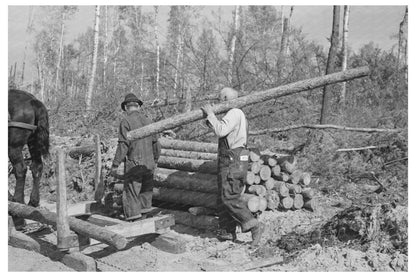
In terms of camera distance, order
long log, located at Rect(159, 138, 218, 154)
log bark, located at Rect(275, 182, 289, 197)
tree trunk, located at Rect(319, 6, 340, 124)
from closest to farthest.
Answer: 1. log bark, located at Rect(275, 182, 289, 197)
2. long log, located at Rect(159, 138, 218, 154)
3. tree trunk, located at Rect(319, 6, 340, 124)

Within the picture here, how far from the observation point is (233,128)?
627 cm

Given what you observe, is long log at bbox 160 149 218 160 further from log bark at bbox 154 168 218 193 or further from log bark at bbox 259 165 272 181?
log bark at bbox 259 165 272 181

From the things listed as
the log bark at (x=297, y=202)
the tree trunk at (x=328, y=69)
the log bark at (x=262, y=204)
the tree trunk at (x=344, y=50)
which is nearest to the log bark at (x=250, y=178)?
the log bark at (x=262, y=204)

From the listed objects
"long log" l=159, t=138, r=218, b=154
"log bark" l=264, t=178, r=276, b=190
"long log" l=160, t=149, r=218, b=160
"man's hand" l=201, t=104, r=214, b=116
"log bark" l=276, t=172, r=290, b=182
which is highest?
"man's hand" l=201, t=104, r=214, b=116

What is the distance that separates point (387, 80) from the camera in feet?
59.3

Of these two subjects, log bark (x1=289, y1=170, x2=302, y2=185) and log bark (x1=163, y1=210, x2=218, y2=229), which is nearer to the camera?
log bark (x1=163, y1=210, x2=218, y2=229)

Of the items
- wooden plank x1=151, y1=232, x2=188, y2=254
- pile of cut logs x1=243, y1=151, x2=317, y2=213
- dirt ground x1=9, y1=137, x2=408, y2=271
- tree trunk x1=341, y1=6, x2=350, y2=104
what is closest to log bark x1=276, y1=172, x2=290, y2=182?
pile of cut logs x1=243, y1=151, x2=317, y2=213

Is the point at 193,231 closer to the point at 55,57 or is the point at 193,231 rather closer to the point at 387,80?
the point at 387,80

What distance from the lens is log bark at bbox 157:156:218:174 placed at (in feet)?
25.2

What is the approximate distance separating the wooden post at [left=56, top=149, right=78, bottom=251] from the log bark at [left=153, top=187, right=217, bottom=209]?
229 cm

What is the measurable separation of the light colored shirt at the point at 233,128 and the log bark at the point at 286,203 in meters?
1.68

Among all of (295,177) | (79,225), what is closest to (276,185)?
(295,177)

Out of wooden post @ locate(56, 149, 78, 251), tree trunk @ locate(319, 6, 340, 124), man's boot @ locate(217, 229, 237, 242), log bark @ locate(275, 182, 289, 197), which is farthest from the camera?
tree trunk @ locate(319, 6, 340, 124)

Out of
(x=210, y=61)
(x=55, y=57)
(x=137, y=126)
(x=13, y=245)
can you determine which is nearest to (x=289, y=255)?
→ (x=137, y=126)
